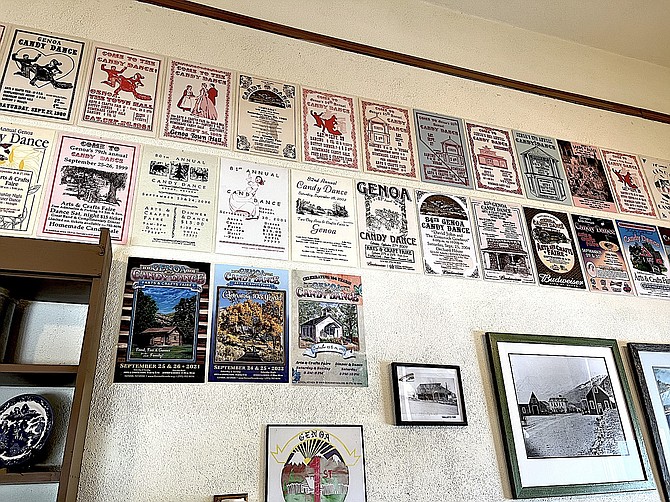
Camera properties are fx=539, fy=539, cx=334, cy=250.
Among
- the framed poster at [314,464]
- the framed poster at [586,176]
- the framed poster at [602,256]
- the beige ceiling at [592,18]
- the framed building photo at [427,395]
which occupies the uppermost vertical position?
the beige ceiling at [592,18]

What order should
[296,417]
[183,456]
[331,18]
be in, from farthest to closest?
[331,18]
[296,417]
[183,456]

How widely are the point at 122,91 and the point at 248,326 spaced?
1017mm

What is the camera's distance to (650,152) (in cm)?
295

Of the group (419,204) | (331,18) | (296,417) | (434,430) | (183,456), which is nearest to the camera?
(183,456)

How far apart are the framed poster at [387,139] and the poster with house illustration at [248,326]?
71 centimetres

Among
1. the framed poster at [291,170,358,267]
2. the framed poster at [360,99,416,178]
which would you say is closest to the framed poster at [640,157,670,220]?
the framed poster at [360,99,416,178]

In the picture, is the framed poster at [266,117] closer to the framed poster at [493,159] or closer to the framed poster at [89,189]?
the framed poster at [89,189]

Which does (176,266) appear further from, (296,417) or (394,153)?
(394,153)

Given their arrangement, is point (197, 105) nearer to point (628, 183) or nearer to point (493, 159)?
point (493, 159)

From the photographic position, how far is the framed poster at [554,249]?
7.68ft

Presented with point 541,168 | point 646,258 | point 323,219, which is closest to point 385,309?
point 323,219

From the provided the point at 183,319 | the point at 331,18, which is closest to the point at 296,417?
the point at 183,319

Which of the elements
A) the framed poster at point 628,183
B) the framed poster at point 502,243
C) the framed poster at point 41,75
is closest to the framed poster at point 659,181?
the framed poster at point 628,183

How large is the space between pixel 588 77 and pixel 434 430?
226 centimetres
